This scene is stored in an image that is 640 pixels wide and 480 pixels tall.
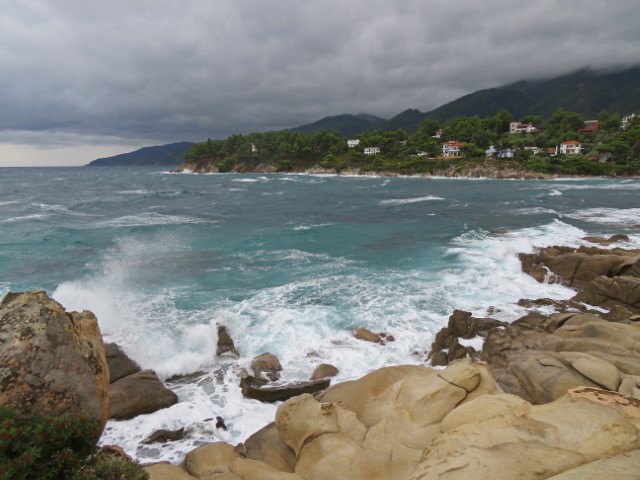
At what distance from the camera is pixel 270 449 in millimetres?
9828

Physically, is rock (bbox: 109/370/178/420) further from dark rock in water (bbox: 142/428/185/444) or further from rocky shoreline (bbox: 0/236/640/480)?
dark rock in water (bbox: 142/428/185/444)

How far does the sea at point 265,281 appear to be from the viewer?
14.7m

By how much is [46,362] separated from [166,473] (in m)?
3.59

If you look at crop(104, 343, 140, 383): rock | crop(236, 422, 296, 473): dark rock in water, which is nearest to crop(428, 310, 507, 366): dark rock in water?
crop(236, 422, 296, 473): dark rock in water

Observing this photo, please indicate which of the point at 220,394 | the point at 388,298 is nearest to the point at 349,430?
the point at 220,394

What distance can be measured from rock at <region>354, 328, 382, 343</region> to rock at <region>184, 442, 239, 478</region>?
26.8 feet

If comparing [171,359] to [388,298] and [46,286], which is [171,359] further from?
[46,286]

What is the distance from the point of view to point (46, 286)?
2312 centimetres

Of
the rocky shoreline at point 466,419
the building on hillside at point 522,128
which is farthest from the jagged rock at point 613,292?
the building on hillside at point 522,128

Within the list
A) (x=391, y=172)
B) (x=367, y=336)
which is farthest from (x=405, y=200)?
(x=391, y=172)

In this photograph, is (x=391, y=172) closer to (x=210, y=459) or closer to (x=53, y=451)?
(x=210, y=459)

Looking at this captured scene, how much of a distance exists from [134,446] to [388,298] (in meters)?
14.0

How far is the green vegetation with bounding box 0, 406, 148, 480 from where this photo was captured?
18.0ft

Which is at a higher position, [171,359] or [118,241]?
[118,241]
